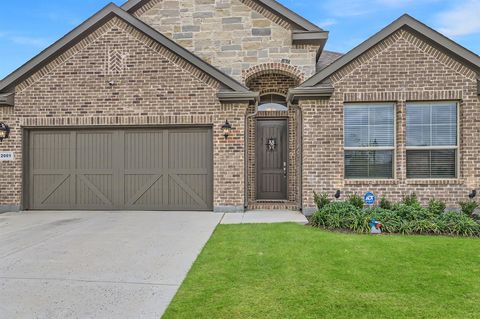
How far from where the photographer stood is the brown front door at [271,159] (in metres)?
10.8

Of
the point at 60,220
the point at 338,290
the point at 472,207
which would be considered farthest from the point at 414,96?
the point at 60,220

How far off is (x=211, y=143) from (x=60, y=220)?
425 centimetres

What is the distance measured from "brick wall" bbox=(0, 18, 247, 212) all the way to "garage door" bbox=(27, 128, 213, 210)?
0.35 m

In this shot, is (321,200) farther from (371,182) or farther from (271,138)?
(271,138)

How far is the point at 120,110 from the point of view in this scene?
904 cm

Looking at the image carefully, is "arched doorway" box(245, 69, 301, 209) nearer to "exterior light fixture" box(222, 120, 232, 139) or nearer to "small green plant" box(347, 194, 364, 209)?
"exterior light fixture" box(222, 120, 232, 139)

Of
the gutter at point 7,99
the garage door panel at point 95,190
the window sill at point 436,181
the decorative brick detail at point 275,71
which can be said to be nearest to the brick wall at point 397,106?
the window sill at point 436,181

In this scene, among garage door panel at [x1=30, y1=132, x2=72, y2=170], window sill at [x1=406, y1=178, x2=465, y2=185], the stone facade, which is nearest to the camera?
window sill at [x1=406, y1=178, x2=465, y2=185]

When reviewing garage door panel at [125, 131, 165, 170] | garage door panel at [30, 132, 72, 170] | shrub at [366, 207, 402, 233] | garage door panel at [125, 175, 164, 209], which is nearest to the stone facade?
garage door panel at [125, 131, 165, 170]

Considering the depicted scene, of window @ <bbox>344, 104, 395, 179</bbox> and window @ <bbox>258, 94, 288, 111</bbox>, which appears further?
window @ <bbox>258, 94, 288, 111</bbox>

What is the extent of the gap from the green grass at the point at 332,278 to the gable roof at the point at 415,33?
4396mm

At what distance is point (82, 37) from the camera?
912 cm

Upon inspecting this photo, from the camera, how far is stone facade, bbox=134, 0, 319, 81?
1059cm

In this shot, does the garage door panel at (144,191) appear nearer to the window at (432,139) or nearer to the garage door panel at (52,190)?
the garage door panel at (52,190)
